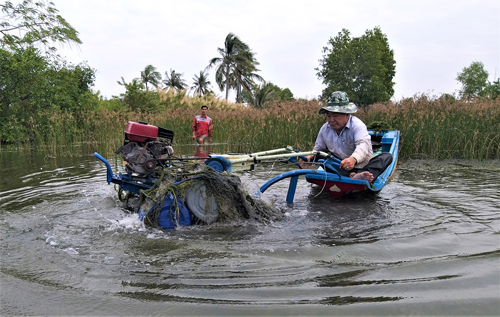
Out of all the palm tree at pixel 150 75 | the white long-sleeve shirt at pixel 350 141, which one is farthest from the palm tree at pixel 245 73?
the white long-sleeve shirt at pixel 350 141

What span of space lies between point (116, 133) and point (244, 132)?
14.1ft

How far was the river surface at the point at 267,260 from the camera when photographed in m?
2.53

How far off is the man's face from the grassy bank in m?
4.36

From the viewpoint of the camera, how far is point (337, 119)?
5.57 metres

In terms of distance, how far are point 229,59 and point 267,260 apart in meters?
42.9

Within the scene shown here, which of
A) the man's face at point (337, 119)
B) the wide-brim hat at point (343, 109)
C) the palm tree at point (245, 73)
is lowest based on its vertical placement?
the man's face at point (337, 119)

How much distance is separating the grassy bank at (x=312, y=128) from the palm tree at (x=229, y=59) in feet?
100.0

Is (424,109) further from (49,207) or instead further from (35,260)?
(35,260)

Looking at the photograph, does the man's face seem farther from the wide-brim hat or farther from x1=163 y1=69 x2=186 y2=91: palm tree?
x1=163 y1=69 x2=186 y2=91: palm tree

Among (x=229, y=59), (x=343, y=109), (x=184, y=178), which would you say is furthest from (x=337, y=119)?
(x=229, y=59)

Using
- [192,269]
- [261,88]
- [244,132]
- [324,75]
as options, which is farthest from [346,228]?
[261,88]

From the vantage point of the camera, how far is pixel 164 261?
333 cm

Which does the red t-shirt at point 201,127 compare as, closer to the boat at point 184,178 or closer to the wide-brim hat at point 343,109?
the boat at point 184,178

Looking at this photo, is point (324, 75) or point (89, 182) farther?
point (324, 75)
